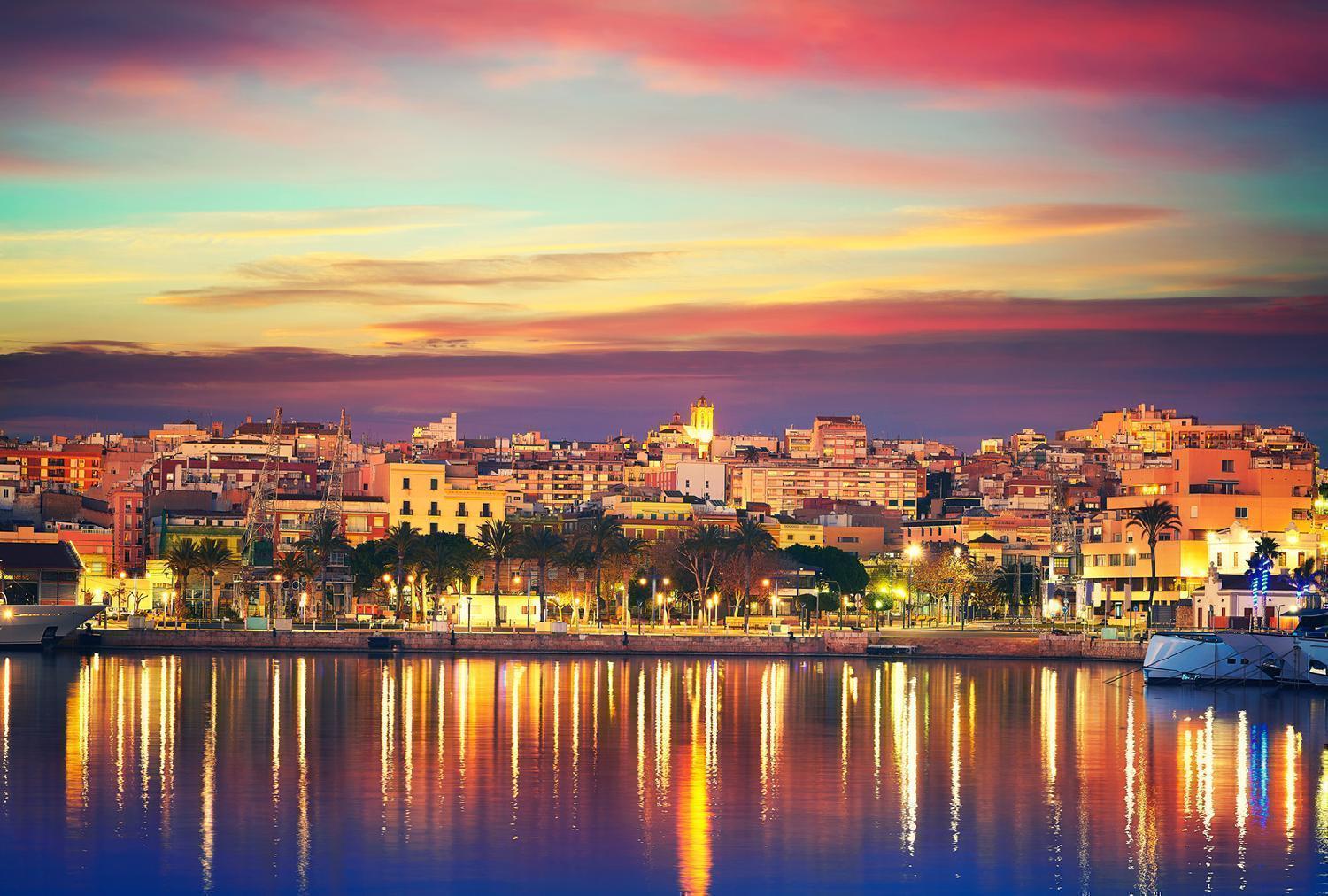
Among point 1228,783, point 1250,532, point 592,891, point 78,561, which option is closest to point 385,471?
point 78,561

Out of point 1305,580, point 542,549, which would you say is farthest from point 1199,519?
point 542,549

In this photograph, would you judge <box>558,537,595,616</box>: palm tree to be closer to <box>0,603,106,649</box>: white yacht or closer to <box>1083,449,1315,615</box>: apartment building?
<box>0,603,106,649</box>: white yacht

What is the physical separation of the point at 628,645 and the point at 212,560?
29744 millimetres

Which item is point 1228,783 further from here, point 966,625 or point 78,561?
point 78,561

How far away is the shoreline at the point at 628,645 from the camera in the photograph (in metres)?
104

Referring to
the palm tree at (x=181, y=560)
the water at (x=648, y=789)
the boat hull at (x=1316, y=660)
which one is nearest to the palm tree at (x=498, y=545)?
the palm tree at (x=181, y=560)

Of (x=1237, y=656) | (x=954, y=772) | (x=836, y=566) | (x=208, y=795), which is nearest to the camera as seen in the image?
(x=208, y=795)

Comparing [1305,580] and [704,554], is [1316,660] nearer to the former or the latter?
[1305,580]

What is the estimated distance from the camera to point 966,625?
129375mm

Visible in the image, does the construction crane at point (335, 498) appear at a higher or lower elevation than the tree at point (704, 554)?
higher

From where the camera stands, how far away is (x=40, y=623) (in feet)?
355

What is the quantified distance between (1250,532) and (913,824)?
84.1 meters

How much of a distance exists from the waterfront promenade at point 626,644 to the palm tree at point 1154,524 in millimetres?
11026

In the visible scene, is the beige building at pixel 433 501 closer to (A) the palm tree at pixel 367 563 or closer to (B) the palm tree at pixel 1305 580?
(A) the palm tree at pixel 367 563
